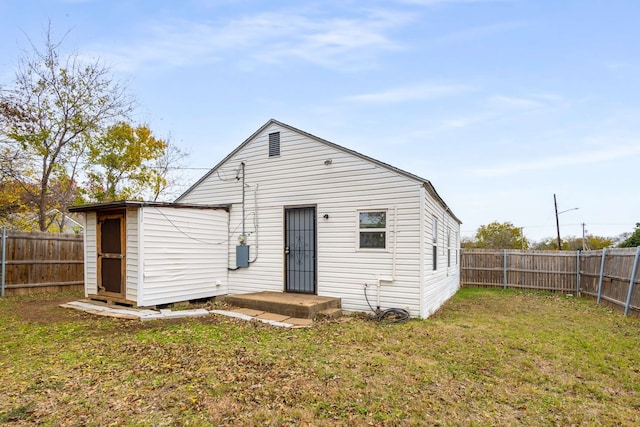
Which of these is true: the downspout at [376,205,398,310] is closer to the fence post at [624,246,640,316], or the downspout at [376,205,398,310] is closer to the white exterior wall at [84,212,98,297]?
the fence post at [624,246,640,316]

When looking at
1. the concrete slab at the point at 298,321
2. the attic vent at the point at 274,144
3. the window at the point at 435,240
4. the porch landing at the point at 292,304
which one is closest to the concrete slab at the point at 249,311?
the porch landing at the point at 292,304

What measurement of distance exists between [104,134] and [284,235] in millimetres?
10486

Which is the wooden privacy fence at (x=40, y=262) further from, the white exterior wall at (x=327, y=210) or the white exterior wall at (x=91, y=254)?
the white exterior wall at (x=327, y=210)

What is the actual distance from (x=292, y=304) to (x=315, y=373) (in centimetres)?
301

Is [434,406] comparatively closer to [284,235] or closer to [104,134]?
[284,235]

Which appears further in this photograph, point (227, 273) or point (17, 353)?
point (227, 273)

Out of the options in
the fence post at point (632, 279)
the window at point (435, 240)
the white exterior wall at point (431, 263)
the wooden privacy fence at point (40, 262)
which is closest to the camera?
the white exterior wall at point (431, 263)

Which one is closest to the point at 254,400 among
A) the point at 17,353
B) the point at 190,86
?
the point at 17,353

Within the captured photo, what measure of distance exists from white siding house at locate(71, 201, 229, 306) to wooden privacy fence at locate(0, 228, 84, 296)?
340 centimetres

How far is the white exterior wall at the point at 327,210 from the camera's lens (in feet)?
23.7

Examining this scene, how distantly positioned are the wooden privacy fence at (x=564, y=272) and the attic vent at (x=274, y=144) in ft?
29.1

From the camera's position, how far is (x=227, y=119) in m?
13.3

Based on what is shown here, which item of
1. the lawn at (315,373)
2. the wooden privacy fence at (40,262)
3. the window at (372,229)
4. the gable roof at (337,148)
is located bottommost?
the lawn at (315,373)

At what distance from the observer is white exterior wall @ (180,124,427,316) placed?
7234 mm
